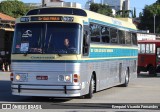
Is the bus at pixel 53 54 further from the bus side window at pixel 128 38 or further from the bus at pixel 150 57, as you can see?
the bus at pixel 150 57

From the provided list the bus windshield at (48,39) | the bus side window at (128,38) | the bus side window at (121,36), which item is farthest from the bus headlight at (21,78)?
the bus side window at (128,38)

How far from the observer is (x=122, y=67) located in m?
23.0

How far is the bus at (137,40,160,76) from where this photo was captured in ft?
118

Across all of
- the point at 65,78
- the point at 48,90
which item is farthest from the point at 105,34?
the point at 48,90

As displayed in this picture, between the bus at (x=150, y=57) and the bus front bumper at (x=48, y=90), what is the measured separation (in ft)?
69.2

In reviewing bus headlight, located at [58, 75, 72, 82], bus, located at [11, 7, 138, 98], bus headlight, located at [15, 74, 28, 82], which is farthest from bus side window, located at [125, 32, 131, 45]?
bus headlight, located at [15, 74, 28, 82]

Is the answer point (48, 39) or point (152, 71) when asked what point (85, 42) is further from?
point (152, 71)

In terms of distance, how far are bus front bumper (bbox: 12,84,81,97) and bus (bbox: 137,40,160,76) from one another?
69.2ft

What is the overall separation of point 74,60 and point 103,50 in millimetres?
3685

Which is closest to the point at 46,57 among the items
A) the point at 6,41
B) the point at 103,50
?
the point at 103,50

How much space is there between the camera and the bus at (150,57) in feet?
118

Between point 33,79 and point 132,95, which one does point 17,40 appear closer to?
point 33,79

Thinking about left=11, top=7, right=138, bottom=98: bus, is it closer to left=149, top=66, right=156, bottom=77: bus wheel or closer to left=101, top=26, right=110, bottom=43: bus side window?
left=101, top=26, right=110, bottom=43: bus side window

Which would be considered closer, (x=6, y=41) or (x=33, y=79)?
(x=33, y=79)
